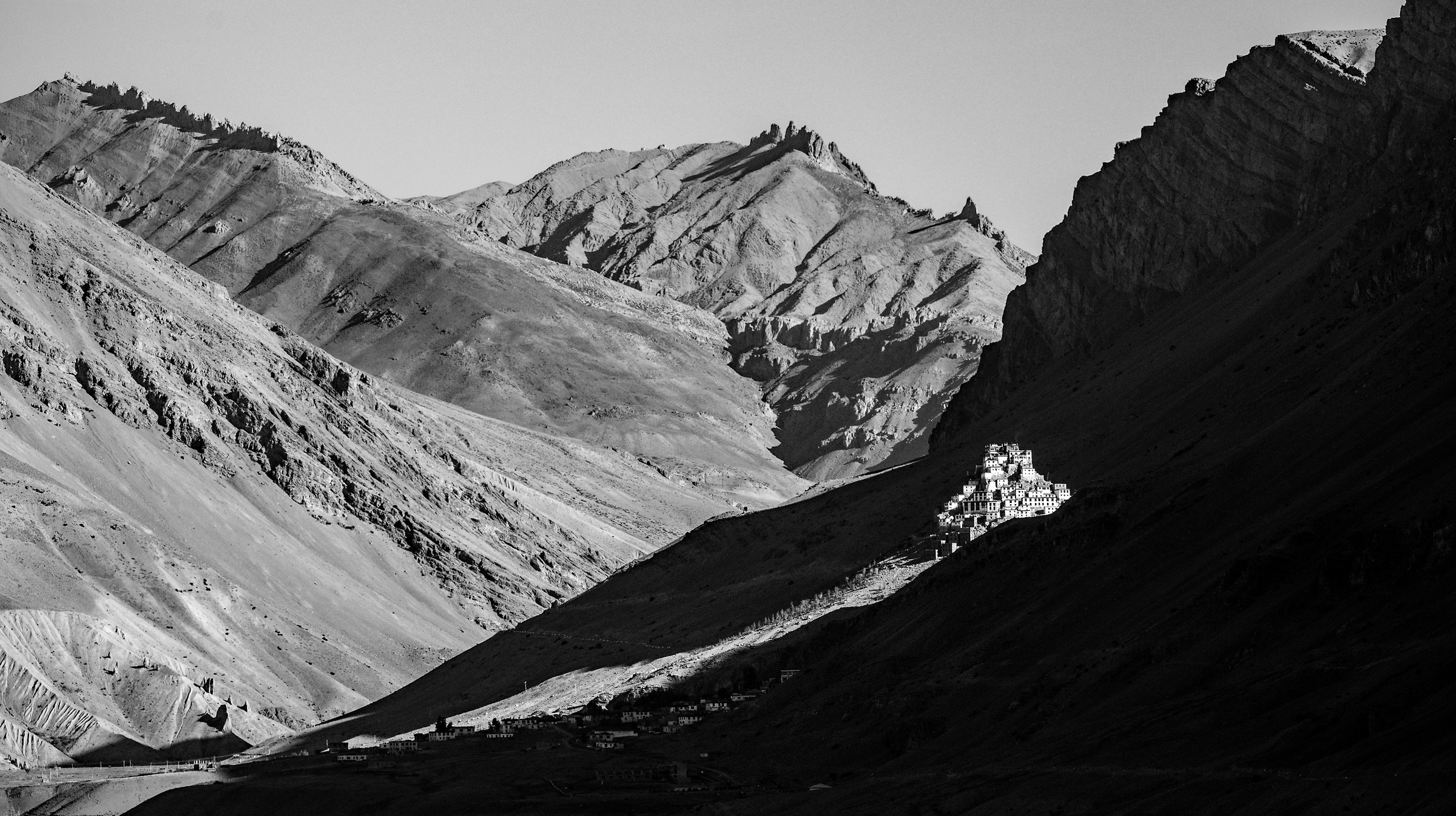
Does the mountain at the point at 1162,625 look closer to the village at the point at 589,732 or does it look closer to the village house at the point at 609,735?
the village at the point at 589,732

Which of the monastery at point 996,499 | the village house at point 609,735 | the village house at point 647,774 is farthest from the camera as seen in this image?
the monastery at point 996,499

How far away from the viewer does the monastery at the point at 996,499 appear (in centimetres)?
17175

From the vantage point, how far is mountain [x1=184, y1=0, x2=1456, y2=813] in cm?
10050

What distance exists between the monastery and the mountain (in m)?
3.71

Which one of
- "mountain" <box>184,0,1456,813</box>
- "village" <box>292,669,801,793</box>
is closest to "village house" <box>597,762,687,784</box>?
"village" <box>292,669,801,793</box>

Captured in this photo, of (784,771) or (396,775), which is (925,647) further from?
(396,775)

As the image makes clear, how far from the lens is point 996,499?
581 ft

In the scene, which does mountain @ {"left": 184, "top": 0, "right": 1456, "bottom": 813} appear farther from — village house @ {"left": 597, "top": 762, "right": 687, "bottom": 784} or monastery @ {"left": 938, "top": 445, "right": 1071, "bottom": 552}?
monastery @ {"left": 938, "top": 445, "right": 1071, "bottom": 552}

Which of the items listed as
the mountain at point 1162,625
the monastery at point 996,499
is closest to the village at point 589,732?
the mountain at point 1162,625

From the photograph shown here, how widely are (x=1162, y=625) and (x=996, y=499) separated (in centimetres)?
5372

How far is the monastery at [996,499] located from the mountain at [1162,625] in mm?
3715

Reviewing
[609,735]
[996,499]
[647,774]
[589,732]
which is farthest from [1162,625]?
[996,499]

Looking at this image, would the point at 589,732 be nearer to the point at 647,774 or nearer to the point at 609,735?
the point at 609,735

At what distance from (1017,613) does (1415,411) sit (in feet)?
89.5
